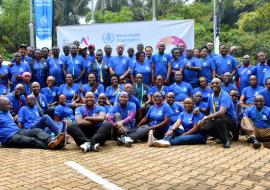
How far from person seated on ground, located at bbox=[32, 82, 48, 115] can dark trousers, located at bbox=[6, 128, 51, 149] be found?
0.89 meters

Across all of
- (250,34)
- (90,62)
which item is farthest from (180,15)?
(90,62)

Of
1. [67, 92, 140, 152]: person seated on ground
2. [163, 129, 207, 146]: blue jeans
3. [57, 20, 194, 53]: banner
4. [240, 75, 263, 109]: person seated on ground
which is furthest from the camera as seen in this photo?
[57, 20, 194, 53]: banner

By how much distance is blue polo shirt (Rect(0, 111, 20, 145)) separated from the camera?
26.6ft

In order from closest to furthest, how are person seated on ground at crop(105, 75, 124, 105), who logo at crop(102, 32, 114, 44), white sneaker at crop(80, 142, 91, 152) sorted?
white sneaker at crop(80, 142, 91, 152), person seated on ground at crop(105, 75, 124, 105), who logo at crop(102, 32, 114, 44)

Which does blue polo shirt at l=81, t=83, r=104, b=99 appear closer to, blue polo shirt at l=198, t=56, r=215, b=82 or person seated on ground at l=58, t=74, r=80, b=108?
person seated on ground at l=58, t=74, r=80, b=108

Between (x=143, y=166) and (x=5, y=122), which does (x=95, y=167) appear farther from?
(x=5, y=122)

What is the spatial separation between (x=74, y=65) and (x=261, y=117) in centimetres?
A: 493

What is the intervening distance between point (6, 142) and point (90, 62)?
3.38 metres

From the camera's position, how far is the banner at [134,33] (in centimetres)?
1238

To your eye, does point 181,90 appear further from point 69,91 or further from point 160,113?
point 69,91

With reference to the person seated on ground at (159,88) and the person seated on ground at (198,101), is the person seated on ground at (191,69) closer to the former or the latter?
the person seated on ground at (159,88)

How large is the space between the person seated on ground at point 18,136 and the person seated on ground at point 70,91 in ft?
5.93

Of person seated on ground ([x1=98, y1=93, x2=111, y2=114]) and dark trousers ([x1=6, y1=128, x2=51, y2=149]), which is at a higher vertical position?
person seated on ground ([x1=98, y1=93, x2=111, y2=114])

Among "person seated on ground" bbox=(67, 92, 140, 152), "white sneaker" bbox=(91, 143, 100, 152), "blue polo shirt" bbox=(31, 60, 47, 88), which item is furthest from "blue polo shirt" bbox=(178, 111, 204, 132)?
"blue polo shirt" bbox=(31, 60, 47, 88)
